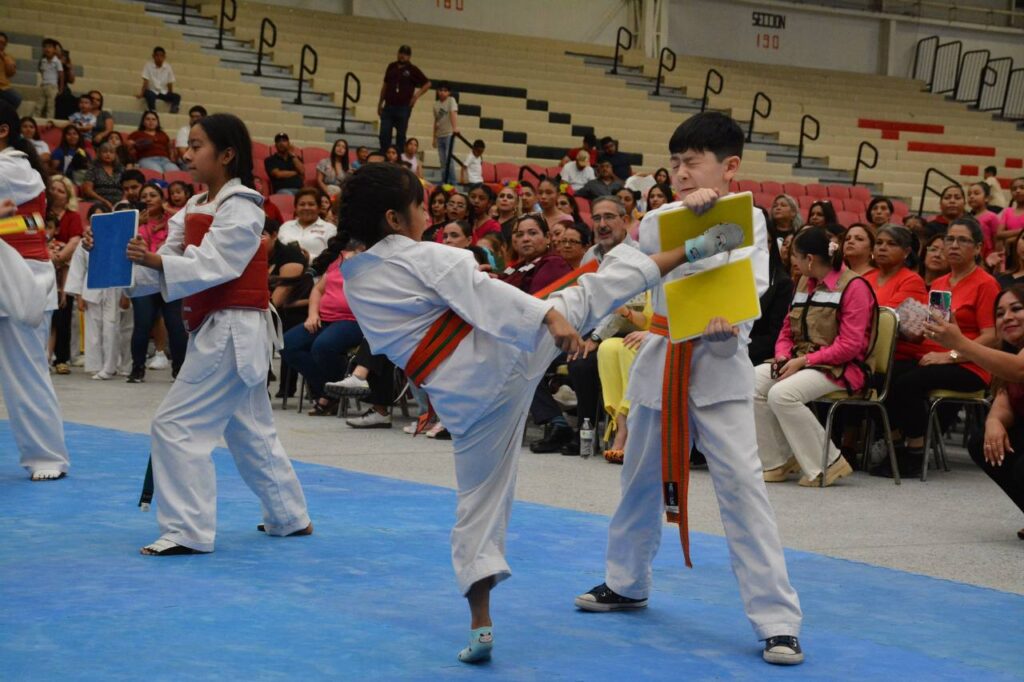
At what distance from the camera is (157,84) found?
17188mm

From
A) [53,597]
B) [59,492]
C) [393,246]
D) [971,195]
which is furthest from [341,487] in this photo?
[971,195]

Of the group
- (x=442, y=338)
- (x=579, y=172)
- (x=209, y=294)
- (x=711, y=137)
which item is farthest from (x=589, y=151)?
(x=442, y=338)

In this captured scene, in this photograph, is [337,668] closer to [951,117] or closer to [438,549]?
[438,549]

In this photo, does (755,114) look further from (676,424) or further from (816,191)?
(676,424)

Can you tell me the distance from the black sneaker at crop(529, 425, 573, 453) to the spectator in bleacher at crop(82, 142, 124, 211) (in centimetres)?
698

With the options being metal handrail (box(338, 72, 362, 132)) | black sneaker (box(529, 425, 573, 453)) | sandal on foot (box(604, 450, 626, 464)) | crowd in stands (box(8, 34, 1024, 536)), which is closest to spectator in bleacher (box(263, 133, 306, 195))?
crowd in stands (box(8, 34, 1024, 536))

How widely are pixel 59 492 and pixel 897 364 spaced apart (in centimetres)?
461

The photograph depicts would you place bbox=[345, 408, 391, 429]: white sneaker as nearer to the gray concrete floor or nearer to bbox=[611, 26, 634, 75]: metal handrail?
the gray concrete floor

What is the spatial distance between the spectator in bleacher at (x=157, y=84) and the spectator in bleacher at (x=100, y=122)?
1173mm

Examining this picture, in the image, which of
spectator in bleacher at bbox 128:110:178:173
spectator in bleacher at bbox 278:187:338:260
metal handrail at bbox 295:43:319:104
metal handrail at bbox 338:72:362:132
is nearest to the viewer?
spectator in bleacher at bbox 278:187:338:260

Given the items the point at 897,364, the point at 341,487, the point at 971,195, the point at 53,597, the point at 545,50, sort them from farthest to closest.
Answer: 1. the point at 545,50
2. the point at 971,195
3. the point at 897,364
4. the point at 341,487
5. the point at 53,597

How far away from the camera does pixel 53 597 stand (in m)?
4.01

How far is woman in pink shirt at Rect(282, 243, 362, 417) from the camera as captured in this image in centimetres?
924

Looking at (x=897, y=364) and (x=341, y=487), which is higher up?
(x=897, y=364)
